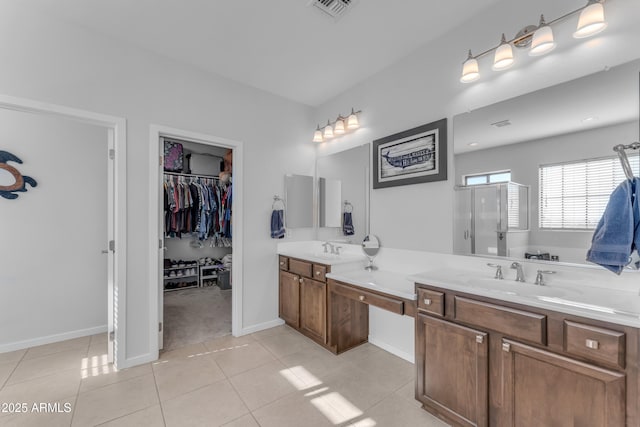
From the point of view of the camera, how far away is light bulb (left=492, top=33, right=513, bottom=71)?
1.74 metres

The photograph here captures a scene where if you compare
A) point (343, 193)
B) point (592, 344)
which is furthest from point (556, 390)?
point (343, 193)

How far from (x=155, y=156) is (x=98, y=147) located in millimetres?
1158

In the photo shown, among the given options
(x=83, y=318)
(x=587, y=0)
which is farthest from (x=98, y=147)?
(x=587, y=0)

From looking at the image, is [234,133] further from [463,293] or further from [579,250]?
[579,250]

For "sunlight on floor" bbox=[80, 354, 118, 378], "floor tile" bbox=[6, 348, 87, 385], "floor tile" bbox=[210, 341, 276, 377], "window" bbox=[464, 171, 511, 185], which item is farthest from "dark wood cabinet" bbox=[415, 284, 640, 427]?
"floor tile" bbox=[6, 348, 87, 385]

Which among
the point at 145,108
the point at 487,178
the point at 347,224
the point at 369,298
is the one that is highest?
the point at 145,108

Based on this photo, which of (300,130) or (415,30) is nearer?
(415,30)

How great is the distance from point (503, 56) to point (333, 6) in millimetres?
1203

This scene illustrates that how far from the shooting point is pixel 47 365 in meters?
2.34

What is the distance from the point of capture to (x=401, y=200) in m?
2.54

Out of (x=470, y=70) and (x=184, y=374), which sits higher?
(x=470, y=70)

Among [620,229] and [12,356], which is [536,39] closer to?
[620,229]

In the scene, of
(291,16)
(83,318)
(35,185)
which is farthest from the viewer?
(83,318)

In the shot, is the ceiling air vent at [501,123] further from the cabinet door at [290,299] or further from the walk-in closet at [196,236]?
the walk-in closet at [196,236]
